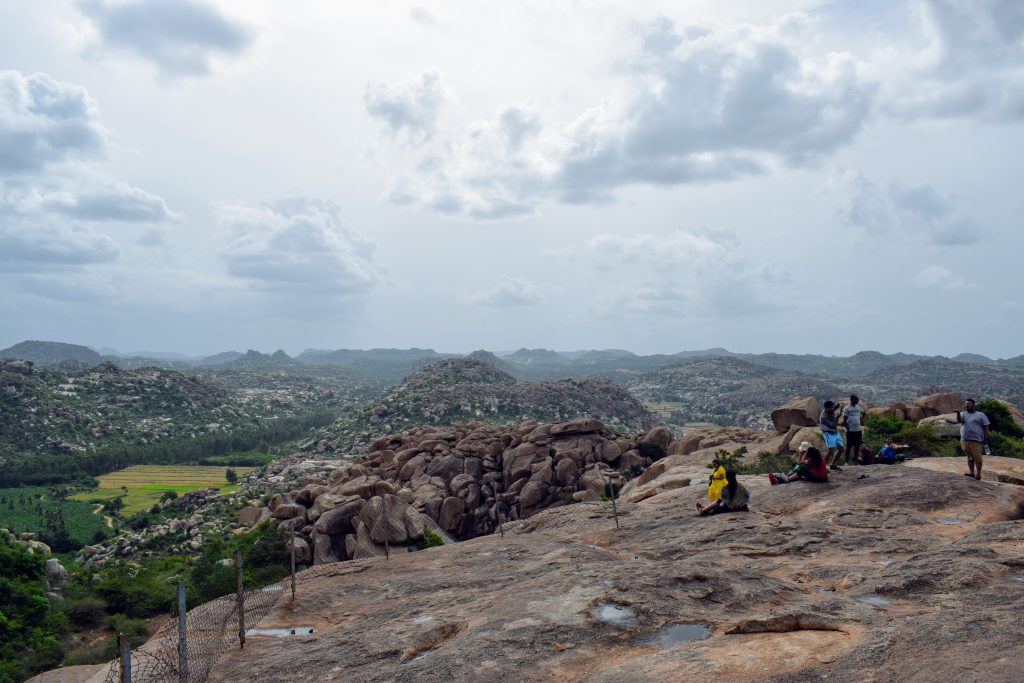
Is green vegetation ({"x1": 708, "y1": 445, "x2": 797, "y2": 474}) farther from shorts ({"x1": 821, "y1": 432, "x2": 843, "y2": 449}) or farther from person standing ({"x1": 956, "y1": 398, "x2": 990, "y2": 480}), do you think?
person standing ({"x1": 956, "y1": 398, "x2": 990, "y2": 480})

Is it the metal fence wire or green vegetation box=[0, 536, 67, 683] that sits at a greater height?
the metal fence wire

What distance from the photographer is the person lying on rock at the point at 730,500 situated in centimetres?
1950

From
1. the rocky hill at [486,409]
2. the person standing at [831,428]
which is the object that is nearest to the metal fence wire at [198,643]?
the person standing at [831,428]

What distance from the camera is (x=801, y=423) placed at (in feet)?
124

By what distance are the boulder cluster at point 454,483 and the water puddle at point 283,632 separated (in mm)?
13763

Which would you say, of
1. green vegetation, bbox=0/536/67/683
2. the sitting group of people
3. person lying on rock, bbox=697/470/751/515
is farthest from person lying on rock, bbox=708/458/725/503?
green vegetation, bbox=0/536/67/683

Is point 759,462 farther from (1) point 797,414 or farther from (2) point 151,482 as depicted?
(2) point 151,482

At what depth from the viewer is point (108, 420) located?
125 m

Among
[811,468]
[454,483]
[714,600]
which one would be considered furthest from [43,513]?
[714,600]

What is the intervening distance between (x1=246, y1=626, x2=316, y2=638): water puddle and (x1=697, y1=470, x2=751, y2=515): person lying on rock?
11.7 meters

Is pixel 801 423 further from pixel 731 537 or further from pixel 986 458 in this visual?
pixel 731 537

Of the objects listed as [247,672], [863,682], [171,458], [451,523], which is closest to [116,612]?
[451,523]

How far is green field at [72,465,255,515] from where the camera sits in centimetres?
8375

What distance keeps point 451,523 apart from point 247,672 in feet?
85.0
